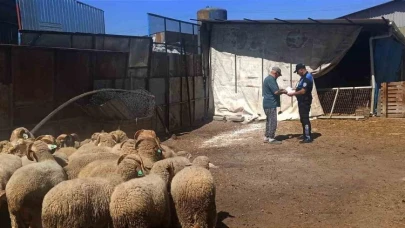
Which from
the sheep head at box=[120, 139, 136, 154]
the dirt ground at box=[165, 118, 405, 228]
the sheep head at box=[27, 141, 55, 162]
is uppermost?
the sheep head at box=[27, 141, 55, 162]

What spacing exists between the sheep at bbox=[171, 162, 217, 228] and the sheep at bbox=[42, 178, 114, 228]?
2.58 feet

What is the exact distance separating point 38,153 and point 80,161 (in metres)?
0.52

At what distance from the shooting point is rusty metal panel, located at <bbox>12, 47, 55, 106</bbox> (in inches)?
351

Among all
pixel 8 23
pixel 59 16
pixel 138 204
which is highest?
pixel 59 16

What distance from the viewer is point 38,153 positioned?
5.56 m

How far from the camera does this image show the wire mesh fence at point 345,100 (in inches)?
644

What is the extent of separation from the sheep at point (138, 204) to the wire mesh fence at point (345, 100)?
12870 mm

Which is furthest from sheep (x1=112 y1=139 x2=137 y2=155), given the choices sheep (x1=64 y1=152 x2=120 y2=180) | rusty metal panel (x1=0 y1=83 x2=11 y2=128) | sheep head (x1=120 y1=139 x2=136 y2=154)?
rusty metal panel (x1=0 y1=83 x2=11 y2=128)

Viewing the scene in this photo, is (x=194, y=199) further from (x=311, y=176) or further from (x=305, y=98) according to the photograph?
(x=305, y=98)

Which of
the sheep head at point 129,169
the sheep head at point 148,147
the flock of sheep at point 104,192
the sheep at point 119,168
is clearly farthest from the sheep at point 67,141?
the sheep head at point 129,169

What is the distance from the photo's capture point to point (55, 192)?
418 cm

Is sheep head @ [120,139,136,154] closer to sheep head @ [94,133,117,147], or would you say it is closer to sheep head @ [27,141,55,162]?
sheep head @ [94,133,117,147]

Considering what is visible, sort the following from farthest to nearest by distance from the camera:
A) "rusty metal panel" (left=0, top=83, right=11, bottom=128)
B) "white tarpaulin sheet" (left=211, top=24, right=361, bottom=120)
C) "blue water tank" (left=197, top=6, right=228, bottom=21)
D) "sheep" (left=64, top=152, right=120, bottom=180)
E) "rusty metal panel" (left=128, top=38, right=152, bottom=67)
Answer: "blue water tank" (left=197, top=6, right=228, bottom=21) → "white tarpaulin sheet" (left=211, top=24, right=361, bottom=120) → "rusty metal panel" (left=128, top=38, right=152, bottom=67) → "rusty metal panel" (left=0, top=83, right=11, bottom=128) → "sheep" (left=64, top=152, right=120, bottom=180)

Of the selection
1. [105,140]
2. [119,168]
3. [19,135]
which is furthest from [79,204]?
[19,135]
